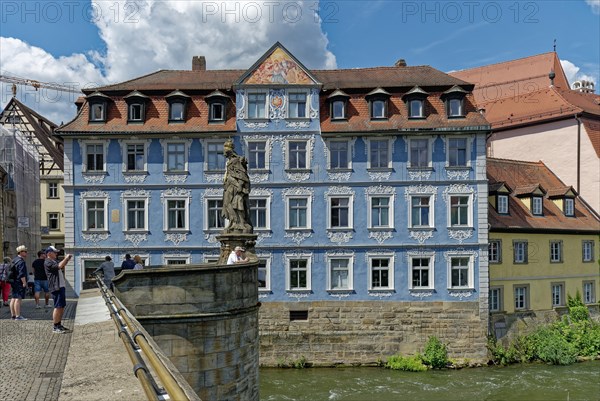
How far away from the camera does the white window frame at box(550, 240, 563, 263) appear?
97.1ft

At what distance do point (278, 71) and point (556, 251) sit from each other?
15.8 m

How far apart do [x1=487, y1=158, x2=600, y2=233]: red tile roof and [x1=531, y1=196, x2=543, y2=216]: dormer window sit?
0.72 feet

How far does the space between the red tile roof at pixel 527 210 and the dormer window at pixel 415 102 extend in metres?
5.47

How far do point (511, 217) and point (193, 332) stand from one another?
21.0m

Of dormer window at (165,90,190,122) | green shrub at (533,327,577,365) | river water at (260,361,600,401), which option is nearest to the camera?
river water at (260,361,600,401)

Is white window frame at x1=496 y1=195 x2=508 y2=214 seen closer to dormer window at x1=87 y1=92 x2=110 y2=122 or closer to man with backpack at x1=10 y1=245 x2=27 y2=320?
dormer window at x1=87 y1=92 x2=110 y2=122

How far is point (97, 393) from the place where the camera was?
5199mm

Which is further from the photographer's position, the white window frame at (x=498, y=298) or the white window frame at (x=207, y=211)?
the white window frame at (x=498, y=298)

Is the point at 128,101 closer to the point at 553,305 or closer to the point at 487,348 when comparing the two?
the point at 487,348

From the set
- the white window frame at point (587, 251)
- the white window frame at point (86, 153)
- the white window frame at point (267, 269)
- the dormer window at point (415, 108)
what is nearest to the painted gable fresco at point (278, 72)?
the dormer window at point (415, 108)

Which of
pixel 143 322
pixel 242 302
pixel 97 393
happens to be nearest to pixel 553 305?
pixel 242 302

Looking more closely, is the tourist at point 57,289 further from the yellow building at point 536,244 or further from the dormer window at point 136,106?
the yellow building at point 536,244

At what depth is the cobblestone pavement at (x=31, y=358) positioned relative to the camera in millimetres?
6637

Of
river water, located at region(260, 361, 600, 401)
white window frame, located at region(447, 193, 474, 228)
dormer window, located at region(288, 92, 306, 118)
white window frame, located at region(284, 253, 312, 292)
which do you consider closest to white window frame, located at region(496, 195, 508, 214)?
white window frame, located at region(447, 193, 474, 228)
